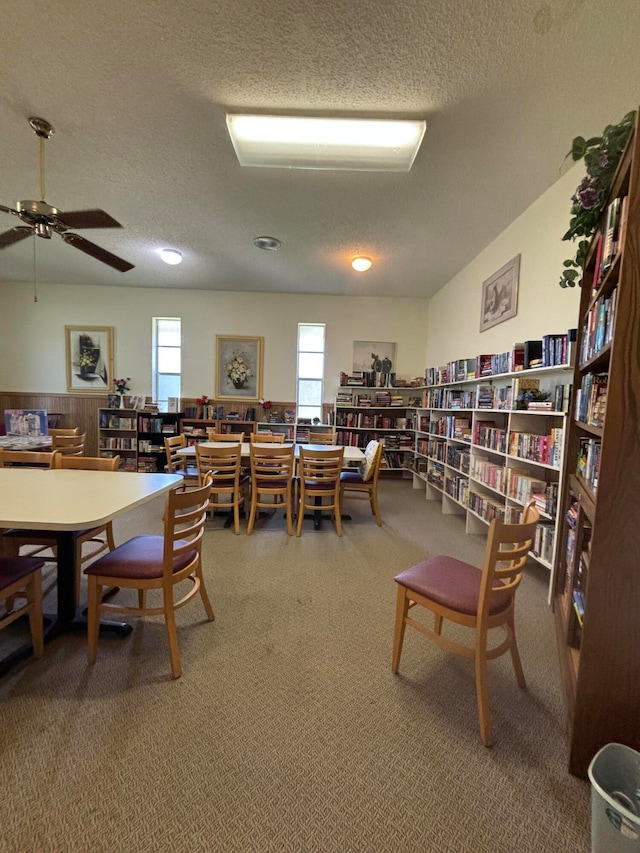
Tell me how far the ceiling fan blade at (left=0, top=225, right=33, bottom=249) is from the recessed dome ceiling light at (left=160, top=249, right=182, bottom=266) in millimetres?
1680

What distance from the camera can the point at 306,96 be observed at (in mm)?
1956

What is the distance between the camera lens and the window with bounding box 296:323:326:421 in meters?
5.70

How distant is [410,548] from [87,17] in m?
3.83

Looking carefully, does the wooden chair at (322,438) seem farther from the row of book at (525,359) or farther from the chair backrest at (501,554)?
the chair backrest at (501,554)

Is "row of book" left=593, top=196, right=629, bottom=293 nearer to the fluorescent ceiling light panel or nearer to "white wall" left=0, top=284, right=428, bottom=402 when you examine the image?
the fluorescent ceiling light panel

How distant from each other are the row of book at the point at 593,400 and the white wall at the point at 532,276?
3.29 feet

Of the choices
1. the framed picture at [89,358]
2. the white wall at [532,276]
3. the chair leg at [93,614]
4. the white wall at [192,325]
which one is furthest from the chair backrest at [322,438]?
the framed picture at [89,358]

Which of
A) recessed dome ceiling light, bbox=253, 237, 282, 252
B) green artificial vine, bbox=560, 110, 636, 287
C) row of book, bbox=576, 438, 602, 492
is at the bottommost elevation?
row of book, bbox=576, 438, 602, 492

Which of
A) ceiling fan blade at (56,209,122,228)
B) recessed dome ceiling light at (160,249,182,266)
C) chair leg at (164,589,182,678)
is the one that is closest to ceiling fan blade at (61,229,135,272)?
ceiling fan blade at (56,209,122,228)

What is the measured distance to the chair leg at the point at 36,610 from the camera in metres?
1.57

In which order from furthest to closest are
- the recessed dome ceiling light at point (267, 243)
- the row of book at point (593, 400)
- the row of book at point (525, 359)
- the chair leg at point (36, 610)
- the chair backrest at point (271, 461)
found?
the recessed dome ceiling light at point (267, 243) → the chair backrest at point (271, 461) → the row of book at point (525, 359) → the chair leg at point (36, 610) → the row of book at point (593, 400)

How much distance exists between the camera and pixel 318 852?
3.10 ft

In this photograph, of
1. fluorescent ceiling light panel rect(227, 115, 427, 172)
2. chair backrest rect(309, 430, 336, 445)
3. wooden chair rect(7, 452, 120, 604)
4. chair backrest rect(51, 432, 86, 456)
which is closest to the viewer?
wooden chair rect(7, 452, 120, 604)

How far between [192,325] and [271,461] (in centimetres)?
363
